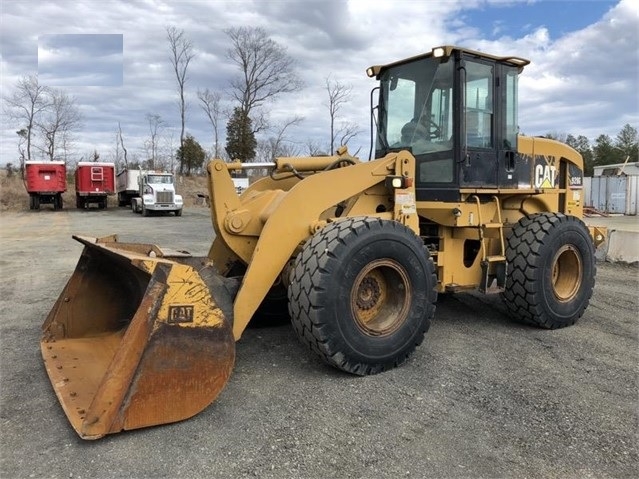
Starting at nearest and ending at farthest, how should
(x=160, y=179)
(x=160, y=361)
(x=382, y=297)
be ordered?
(x=160, y=361), (x=382, y=297), (x=160, y=179)

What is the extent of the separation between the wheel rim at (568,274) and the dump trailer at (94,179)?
29951 millimetres

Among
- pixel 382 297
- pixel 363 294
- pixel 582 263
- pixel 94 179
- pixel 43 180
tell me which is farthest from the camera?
pixel 94 179

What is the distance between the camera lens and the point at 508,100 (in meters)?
5.65

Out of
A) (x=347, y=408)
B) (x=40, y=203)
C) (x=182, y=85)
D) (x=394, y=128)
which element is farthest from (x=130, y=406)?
(x=182, y=85)

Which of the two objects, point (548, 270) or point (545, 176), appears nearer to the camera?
point (548, 270)

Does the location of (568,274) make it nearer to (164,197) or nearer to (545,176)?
(545,176)

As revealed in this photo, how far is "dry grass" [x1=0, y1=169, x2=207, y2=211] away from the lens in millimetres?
33388

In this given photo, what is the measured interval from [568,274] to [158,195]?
947 inches

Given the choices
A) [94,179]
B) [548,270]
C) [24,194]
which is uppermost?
[94,179]

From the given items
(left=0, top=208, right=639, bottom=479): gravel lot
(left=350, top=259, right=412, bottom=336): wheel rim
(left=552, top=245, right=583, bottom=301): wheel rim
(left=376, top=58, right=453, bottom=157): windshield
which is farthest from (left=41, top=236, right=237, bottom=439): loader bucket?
(left=552, top=245, right=583, bottom=301): wheel rim

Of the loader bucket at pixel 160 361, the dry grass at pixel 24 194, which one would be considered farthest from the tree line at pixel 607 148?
the loader bucket at pixel 160 361

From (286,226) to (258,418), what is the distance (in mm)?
1499

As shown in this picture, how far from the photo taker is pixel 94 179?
3141 centimetres

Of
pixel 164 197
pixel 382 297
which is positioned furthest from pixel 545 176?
pixel 164 197
